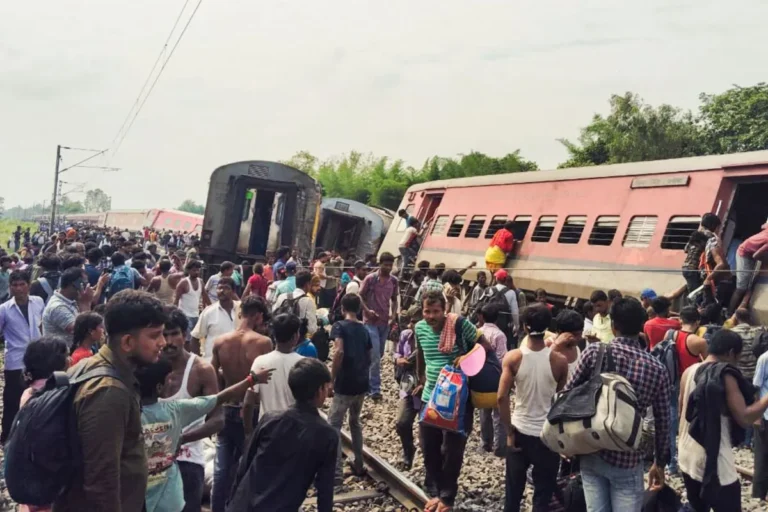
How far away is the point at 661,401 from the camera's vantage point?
12.9ft

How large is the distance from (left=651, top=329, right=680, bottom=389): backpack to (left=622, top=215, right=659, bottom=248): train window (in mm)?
4156

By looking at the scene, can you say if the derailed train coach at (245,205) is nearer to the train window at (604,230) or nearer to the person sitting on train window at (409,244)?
the person sitting on train window at (409,244)

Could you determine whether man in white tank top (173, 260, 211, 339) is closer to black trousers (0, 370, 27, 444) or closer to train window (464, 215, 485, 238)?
black trousers (0, 370, 27, 444)

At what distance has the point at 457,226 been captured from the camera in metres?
15.8

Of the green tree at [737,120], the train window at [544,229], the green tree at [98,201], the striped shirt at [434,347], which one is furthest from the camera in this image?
the green tree at [98,201]

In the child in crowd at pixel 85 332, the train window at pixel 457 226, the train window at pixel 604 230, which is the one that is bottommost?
the child in crowd at pixel 85 332

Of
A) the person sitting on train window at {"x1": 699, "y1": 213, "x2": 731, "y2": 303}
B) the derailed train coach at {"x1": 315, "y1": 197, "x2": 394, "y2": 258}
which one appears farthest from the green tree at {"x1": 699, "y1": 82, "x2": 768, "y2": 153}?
the person sitting on train window at {"x1": 699, "y1": 213, "x2": 731, "y2": 303}

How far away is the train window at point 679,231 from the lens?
979cm

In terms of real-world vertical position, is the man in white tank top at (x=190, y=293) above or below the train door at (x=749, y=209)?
below

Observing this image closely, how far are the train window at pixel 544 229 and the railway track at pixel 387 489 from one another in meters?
6.85

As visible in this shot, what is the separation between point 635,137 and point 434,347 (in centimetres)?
3023

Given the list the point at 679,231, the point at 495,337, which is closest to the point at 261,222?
the point at 679,231

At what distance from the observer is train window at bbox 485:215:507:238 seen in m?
14.1

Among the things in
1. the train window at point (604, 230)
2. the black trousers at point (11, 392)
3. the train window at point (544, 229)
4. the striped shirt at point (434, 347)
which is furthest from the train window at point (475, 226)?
the black trousers at point (11, 392)
